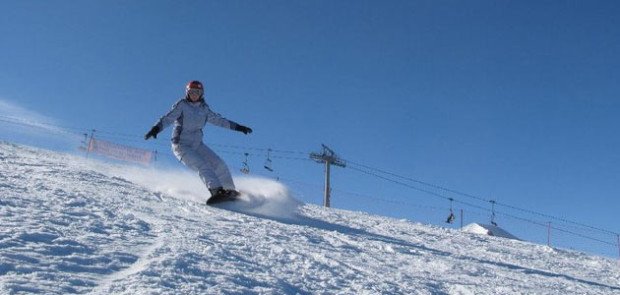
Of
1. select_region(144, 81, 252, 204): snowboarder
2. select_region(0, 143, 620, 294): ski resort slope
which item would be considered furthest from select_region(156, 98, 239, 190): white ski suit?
select_region(0, 143, 620, 294): ski resort slope

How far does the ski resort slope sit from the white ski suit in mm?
717

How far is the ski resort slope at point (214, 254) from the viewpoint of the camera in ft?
10.7

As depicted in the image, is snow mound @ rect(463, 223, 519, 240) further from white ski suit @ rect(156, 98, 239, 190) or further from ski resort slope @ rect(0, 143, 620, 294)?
white ski suit @ rect(156, 98, 239, 190)

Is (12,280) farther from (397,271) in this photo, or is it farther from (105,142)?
(105,142)

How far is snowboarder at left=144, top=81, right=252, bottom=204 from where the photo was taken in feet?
29.5

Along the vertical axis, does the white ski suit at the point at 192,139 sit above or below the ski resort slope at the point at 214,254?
above

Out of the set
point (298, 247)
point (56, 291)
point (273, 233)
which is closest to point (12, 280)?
point (56, 291)

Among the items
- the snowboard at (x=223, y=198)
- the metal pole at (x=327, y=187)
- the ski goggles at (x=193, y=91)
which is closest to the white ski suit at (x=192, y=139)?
the ski goggles at (x=193, y=91)

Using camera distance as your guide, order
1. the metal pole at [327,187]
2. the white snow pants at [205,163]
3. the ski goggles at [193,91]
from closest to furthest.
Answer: the white snow pants at [205,163] < the ski goggles at [193,91] < the metal pole at [327,187]

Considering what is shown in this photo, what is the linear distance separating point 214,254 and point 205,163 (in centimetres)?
497

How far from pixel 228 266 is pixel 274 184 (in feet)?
20.9

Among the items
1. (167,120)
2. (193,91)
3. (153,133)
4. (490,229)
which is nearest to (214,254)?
(153,133)

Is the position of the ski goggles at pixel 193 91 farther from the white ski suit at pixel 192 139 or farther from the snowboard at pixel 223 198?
the snowboard at pixel 223 198

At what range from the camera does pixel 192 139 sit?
9.33 metres
